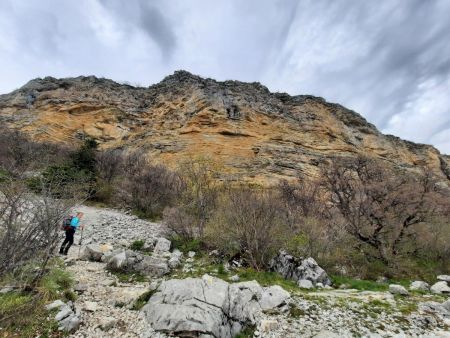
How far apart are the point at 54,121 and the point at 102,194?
87.3 ft

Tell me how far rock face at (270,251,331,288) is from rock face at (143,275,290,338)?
9.42 feet

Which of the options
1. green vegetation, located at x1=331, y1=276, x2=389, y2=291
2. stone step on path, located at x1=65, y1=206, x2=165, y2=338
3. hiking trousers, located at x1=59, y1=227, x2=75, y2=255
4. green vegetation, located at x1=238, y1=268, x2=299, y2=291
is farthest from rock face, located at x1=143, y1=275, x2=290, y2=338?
hiking trousers, located at x1=59, y1=227, x2=75, y2=255

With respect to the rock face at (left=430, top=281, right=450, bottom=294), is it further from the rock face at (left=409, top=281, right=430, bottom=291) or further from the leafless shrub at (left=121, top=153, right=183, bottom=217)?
the leafless shrub at (left=121, top=153, right=183, bottom=217)

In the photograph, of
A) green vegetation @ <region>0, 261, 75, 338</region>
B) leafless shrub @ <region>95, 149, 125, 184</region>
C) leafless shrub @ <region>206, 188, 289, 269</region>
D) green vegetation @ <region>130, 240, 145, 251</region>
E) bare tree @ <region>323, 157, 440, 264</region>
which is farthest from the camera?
leafless shrub @ <region>95, 149, 125, 184</region>

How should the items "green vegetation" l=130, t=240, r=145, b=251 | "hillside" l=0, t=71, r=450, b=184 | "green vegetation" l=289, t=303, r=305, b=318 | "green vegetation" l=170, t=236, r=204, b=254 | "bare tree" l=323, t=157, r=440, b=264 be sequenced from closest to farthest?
"green vegetation" l=289, t=303, r=305, b=318, "green vegetation" l=130, t=240, r=145, b=251, "green vegetation" l=170, t=236, r=204, b=254, "bare tree" l=323, t=157, r=440, b=264, "hillside" l=0, t=71, r=450, b=184

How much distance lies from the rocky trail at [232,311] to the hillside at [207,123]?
26.2 m

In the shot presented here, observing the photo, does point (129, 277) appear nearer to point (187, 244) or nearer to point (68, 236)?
point (68, 236)

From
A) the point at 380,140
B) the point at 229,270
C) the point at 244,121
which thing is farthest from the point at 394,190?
the point at 380,140

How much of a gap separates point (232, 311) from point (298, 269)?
4.75 metres

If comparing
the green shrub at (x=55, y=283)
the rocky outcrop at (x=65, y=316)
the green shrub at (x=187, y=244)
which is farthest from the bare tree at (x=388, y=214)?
the rocky outcrop at (x=65, y=316)

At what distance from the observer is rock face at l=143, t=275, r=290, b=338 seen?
18.6 ft

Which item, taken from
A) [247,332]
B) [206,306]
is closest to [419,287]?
[247,332]

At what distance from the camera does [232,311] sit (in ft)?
20.9

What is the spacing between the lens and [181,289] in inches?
264
